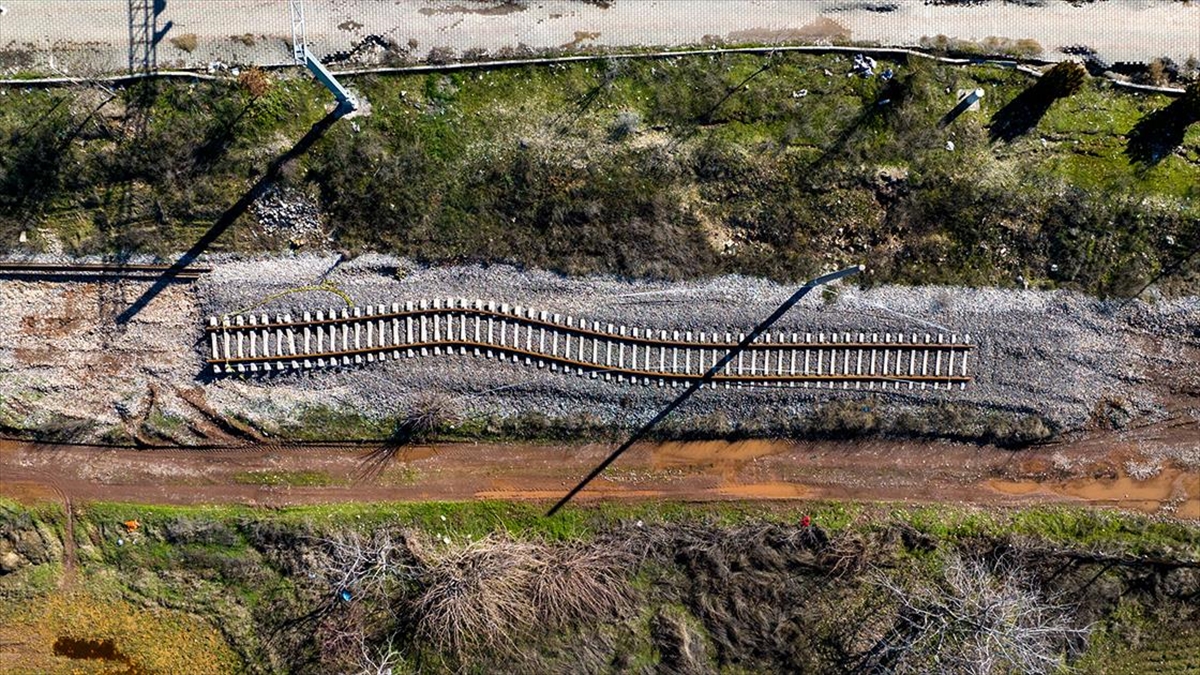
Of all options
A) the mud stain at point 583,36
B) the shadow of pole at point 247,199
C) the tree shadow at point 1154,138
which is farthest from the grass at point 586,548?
the mud stain at point 583,36

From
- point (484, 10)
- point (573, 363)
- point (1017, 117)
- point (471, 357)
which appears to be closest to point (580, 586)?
point (573, 363)

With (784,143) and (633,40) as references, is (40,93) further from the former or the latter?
(784,143)

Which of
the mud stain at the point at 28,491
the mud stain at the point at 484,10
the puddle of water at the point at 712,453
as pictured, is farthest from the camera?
the puddle of water at the point at 712,453

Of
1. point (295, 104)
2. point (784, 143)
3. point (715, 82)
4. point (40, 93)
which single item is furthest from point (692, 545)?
point (40, 93)

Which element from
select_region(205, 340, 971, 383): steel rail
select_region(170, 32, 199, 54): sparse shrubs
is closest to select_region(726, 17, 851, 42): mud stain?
select_region(205, 340, 971, 383): steel rail

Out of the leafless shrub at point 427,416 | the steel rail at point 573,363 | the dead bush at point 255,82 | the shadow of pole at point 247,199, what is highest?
the dead bush at point 255,82

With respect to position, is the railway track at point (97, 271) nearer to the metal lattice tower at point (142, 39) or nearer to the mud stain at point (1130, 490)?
the metal lattice tower at point (142, 39)
